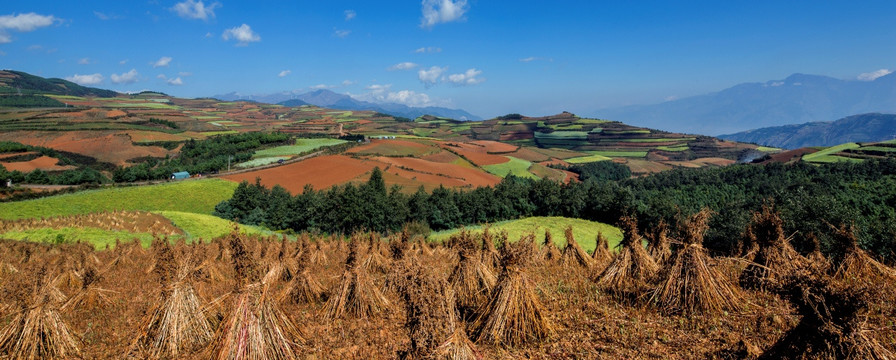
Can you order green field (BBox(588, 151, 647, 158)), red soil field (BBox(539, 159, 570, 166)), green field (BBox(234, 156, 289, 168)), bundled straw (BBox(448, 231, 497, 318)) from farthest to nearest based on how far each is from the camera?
1. green field (BBox(588, 151, 647, 158))
2. red soil field (BBox(539, 159, 570, 166))
3. green field (BBox(234, 156, 289, 168))
4. bundled straw (BBox(448, 231, 497, 318))

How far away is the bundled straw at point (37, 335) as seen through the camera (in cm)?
871

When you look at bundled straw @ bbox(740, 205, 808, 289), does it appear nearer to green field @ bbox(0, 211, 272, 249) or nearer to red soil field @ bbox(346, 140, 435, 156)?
green field @ bbox(0, 211, 272, 249)

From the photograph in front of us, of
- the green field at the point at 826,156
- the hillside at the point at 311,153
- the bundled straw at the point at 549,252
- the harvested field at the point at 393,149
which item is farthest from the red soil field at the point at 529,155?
the bundled straw at the point at 549,252

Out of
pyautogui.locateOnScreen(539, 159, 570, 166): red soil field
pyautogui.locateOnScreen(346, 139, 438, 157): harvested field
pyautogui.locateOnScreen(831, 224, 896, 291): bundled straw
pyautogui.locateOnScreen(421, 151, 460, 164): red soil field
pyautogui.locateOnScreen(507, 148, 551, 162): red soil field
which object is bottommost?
pyautogui.locateOnScreen(539, 159, 570, 166): red soil field

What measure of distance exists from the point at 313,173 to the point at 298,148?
3179 centimetres

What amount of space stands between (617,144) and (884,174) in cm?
10101

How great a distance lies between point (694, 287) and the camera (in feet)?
34.4

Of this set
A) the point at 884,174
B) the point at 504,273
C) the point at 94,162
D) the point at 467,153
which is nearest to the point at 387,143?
the point at 467,153

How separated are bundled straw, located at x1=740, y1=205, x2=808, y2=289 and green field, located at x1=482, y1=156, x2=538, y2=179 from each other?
3019 inches

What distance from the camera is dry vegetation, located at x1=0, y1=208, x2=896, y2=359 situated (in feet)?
24.0

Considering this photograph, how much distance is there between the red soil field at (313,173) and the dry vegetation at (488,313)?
55.0 metres

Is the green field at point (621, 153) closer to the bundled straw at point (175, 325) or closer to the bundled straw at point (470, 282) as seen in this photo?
the bundled straw at point (470, 282)

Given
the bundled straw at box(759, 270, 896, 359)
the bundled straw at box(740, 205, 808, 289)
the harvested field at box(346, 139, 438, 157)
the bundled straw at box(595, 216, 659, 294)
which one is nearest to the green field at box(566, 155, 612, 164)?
the harvested field at box(346, 139, 438, 157)

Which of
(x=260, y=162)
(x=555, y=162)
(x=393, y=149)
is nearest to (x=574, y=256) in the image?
(x=260, y=162)
